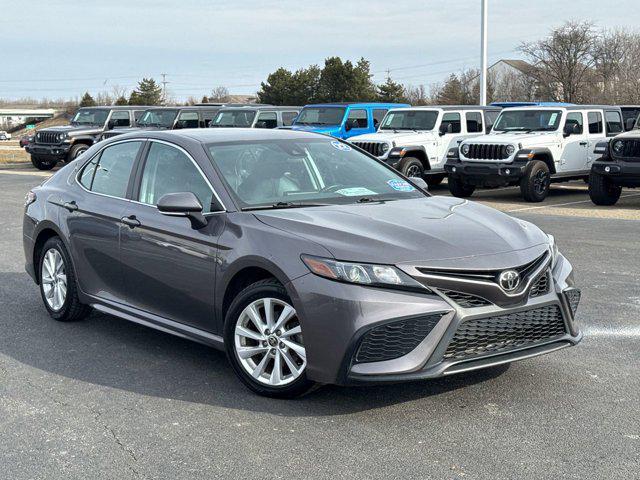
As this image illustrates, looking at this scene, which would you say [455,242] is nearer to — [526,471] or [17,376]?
[526,471]

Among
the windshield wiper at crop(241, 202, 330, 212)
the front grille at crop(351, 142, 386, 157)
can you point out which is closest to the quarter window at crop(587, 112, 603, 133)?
the front grille at crop(351, 142, 386, 157)

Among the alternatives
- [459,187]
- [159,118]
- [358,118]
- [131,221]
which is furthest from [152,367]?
[159,118]

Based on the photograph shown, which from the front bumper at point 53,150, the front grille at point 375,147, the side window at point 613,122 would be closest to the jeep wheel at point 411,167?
the front grille at point 375,147

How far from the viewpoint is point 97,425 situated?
14.9ft

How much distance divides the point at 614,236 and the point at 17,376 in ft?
27.5

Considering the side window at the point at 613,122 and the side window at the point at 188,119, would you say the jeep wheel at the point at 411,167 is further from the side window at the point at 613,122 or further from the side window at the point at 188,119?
the side window at the point at 188,119

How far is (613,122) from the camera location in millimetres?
18828

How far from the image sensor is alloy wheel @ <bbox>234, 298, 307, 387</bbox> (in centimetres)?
471

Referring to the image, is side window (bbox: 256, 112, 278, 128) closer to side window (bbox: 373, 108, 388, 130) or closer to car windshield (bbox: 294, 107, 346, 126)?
car windshield (bbox: 294, 107, 346, 126)

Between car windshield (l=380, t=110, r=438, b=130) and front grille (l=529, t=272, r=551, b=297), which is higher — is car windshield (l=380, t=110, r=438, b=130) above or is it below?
above

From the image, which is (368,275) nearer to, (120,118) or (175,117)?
(175,117)

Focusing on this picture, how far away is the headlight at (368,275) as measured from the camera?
4.38 meters

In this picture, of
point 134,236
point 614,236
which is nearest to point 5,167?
point 614,236

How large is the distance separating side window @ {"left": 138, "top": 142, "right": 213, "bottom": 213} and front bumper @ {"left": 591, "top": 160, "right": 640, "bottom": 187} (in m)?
11.3
